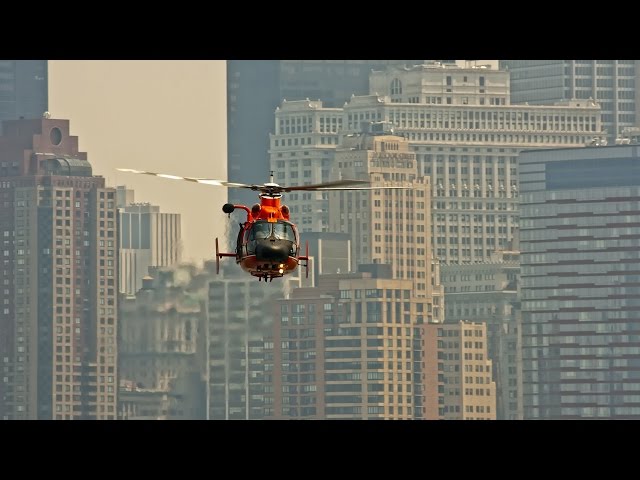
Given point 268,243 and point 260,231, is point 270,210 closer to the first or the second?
point 260,231

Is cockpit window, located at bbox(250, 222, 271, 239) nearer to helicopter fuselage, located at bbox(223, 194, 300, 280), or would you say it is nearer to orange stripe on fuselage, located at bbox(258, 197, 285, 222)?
helicopter fuselage, located at bbox(223, 194, 300, 280)

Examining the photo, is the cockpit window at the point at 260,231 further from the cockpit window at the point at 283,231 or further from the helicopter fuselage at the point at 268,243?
the cockpit window at the point at 283,231

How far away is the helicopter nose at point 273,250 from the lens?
29.4 m

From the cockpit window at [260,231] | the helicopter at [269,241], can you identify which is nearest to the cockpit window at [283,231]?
the helicopter at [269,241]

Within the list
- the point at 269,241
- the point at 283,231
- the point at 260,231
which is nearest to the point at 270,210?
the point at 283,231

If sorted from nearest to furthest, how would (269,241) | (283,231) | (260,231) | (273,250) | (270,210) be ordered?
(273,250) → (269,241) → (260,231) → (283,231) → (270,210)

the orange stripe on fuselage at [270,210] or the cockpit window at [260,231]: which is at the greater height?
the orange stripe on fuselage at [270,210]

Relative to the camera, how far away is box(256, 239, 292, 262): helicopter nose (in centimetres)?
2941

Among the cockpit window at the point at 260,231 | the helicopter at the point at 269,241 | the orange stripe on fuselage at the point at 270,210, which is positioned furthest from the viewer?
the orange stripe on fuselage at the point at 270,210

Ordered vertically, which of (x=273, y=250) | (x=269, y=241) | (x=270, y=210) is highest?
(x=270, y=210)

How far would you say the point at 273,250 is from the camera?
29484 mm
